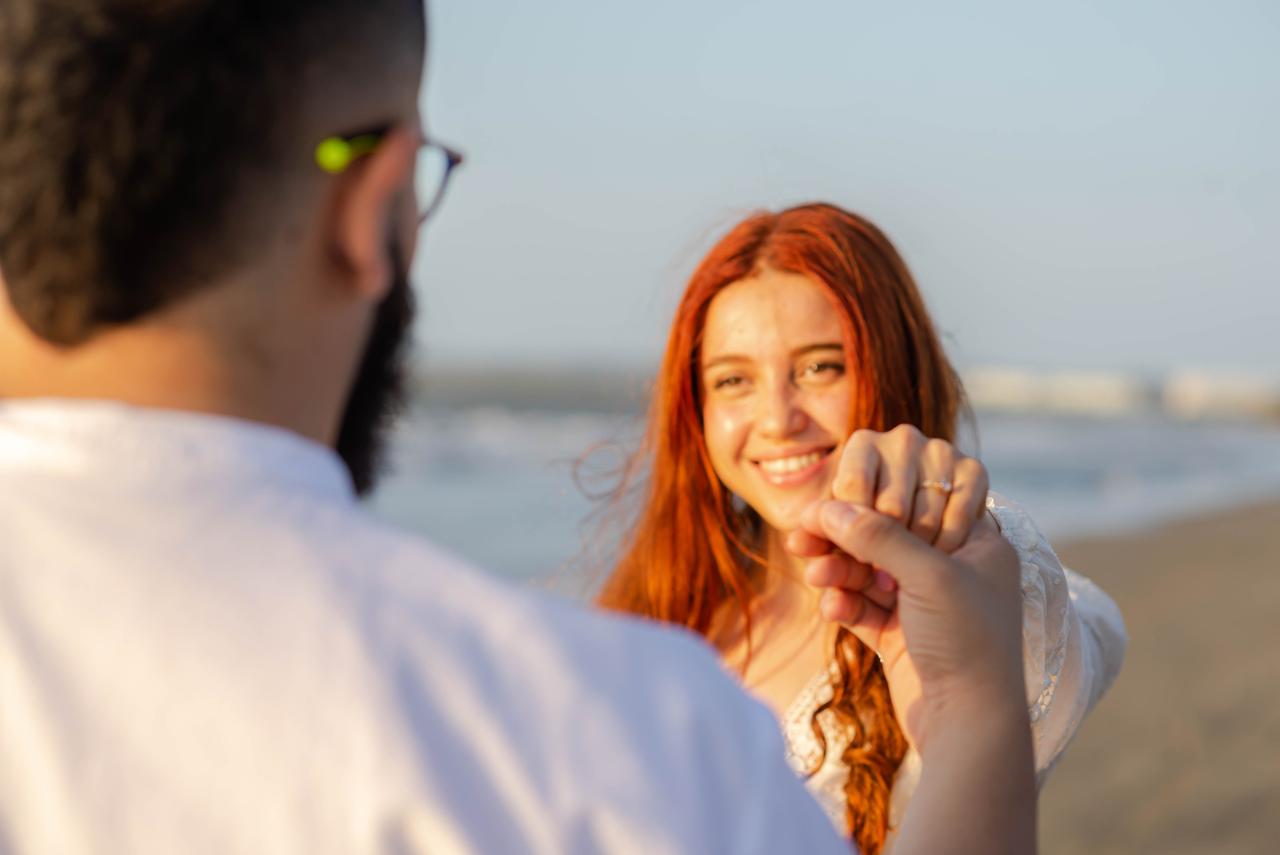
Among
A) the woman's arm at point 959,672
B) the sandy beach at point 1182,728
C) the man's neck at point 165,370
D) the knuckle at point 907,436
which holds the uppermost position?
the man's neck at point 165,370

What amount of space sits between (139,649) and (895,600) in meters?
1.04

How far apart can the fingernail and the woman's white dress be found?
93cm

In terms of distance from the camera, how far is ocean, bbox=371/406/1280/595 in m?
9.38

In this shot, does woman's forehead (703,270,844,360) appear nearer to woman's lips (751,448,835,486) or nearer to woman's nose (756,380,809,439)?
woman's nose (756,380,809,439)

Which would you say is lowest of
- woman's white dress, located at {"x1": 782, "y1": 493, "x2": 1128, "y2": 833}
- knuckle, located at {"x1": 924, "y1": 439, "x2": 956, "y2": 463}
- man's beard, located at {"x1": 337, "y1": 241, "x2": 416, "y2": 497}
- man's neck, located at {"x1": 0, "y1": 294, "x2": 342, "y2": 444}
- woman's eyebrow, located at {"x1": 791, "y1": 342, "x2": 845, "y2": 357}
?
woman's white dress, located at {"x1": 782, "y1": 493, "x2": 1128, "y2": 833}

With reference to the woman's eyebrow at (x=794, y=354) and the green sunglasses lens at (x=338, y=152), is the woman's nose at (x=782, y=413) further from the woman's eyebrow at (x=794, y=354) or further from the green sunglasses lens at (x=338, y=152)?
the green sunglasses lens at (x=338, y=152)

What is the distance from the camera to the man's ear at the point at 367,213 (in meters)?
1.03

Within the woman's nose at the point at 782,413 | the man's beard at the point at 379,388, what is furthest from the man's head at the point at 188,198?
the woman's nose at the point at 782,413

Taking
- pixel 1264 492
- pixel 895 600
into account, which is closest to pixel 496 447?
pixel 1264 492

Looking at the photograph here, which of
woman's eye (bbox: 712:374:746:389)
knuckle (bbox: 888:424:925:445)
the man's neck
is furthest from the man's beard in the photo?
woman's eye (bbox: 712:374:746:389)

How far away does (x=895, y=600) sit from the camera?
1677 millimetres

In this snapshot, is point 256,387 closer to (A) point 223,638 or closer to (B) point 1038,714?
(A) point 223,638

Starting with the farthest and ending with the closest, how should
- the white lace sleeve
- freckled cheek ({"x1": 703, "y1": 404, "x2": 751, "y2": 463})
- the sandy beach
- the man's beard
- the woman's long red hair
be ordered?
the sandy beach, freckled cheek ({"x1": 703, "y1": 404, "x2": 751, "y2": 463}), the woman's long red hair, the white lace sleeve, the man's beard

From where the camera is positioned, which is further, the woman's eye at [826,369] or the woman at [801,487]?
the woman's eye at [826,369]
